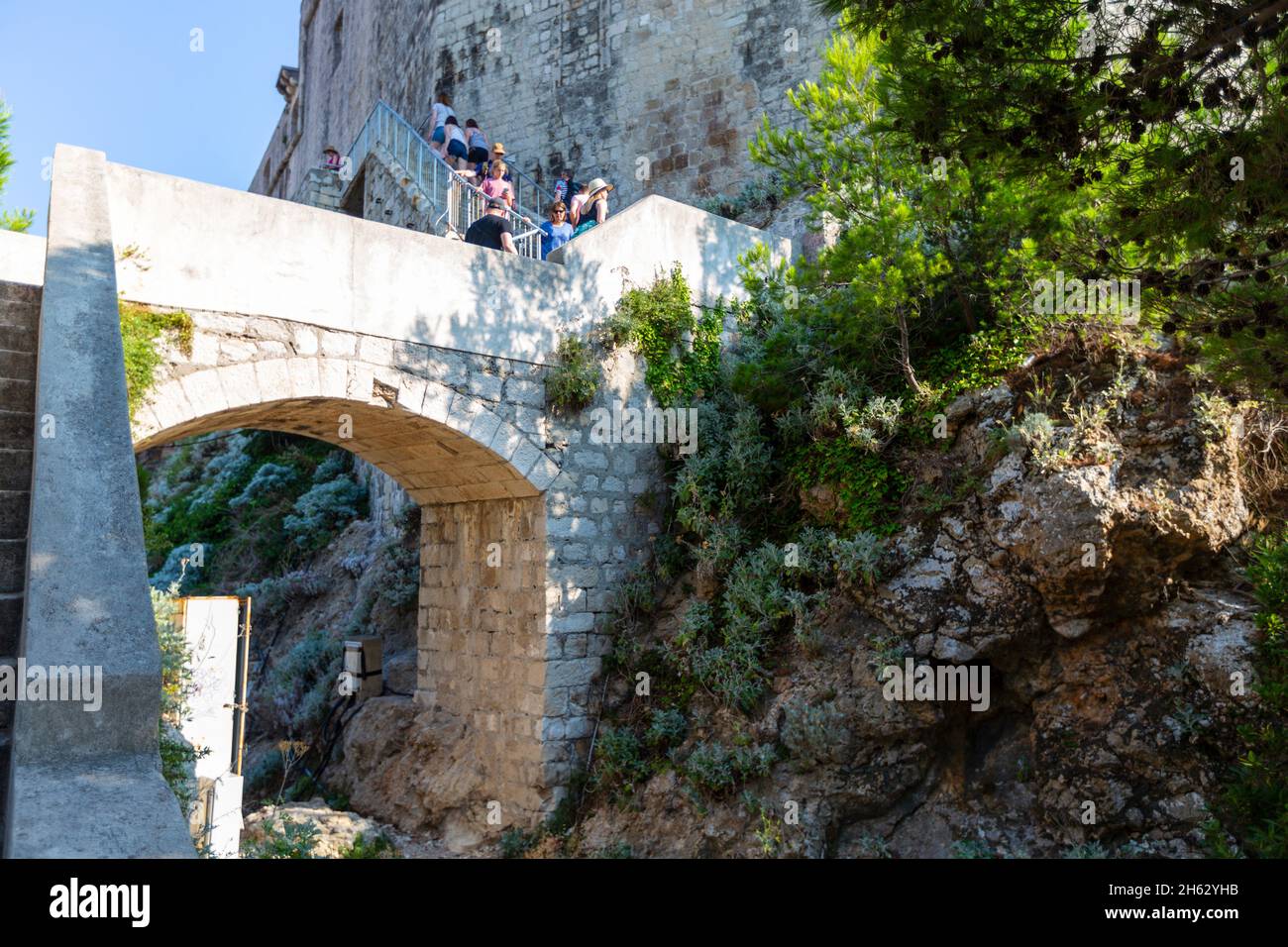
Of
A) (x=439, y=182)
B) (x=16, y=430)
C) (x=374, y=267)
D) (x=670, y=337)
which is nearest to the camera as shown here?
(x=16, y=430)

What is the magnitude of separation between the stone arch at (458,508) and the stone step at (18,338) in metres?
1.12

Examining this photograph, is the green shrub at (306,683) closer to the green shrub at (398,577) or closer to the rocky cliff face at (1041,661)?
the green shrub at (398,577)

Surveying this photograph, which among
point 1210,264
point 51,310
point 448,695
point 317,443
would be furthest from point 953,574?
point 317,443

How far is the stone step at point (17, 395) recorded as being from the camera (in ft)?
13.8

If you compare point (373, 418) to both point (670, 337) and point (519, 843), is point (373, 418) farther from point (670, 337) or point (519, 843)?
point (519, 843)

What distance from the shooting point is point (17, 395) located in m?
4.24

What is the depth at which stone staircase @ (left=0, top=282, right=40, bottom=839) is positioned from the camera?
3.42 meters

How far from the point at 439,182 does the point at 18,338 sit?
285 inches

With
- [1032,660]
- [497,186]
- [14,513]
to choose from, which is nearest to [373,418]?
[14,513]

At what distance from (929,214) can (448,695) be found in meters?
5.81

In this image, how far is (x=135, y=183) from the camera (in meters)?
5.83

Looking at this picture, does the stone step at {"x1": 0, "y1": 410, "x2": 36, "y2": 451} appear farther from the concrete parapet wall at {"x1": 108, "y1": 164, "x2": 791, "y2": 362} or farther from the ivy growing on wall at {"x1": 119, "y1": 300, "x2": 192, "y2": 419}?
the concrete parapet wall at {"x1": 108, "y1": 164, "x2": 791, "y2": 362}

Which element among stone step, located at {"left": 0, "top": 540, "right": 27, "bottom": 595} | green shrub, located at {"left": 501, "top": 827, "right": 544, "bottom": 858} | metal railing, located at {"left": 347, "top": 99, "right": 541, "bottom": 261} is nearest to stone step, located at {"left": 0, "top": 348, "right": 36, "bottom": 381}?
stone step, located at {"left": 0, "top": 540, "right": 27, "bottom": 595}
